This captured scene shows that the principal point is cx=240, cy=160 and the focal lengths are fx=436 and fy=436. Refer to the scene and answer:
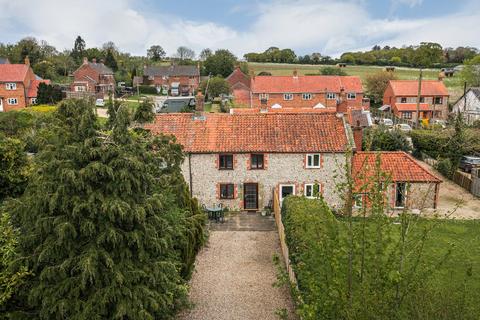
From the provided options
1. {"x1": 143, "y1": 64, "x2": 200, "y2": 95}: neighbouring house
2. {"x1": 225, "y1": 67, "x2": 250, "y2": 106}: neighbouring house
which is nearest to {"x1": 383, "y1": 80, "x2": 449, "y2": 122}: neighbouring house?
{"x1": 225, "y1": 67, "x2": 250, "y2": 106}: neighbouring house

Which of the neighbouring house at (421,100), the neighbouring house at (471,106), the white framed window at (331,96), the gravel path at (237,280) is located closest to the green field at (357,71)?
the neighbouring house at (421,100)

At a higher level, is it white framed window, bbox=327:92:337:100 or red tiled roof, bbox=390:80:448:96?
red tiled roof, bbox=390:80:448:96

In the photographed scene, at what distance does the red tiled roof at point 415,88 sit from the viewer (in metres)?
69.6

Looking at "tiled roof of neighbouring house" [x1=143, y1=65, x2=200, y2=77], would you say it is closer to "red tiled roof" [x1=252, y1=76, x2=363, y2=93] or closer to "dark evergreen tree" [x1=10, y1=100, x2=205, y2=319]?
"red tiled roof" [x1=252, y1=76, x2=363, y2=93]

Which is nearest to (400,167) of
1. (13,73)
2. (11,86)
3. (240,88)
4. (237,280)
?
(237,280)

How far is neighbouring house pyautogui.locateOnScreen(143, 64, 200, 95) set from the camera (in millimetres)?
99938

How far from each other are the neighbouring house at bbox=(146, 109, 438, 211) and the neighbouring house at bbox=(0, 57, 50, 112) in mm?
45172

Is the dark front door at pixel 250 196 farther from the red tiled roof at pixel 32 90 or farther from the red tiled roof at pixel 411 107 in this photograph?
the red tiled roof at pixel 32 90

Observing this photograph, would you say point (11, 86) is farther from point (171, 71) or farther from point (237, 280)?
point (237, 280)

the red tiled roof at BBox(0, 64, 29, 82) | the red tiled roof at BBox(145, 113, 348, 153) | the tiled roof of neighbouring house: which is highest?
the tiled roof of neighbouring house

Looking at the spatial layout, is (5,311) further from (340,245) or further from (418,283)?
(418,283)

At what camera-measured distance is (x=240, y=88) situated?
289 feet

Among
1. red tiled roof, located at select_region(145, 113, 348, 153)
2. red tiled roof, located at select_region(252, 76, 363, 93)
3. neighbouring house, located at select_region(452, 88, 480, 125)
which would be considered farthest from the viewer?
red tiled roof, located at select_region(252, 76, 363, 93)

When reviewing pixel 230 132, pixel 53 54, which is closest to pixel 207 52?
pixel 53 54
